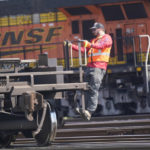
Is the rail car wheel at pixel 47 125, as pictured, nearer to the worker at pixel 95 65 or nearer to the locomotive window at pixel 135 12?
the worker at pixel 95 65

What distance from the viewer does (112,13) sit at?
1180cm

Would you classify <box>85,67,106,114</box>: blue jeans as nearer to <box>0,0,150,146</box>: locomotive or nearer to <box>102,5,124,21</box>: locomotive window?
<box>0,0,150,146</box>: locomotive

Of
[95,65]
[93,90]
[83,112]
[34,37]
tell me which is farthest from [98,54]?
[34,37]

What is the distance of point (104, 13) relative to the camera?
38.8ft

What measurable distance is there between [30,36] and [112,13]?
2494 millimetres

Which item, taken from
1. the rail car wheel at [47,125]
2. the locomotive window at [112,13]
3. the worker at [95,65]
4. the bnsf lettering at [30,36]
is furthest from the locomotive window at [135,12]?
the rail car wheel at [47,125]

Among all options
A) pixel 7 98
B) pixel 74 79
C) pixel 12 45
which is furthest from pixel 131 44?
pixel 7 98

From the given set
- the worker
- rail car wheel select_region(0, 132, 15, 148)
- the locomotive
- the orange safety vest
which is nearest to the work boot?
the worker

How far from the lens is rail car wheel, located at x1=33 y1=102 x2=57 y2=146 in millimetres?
5484

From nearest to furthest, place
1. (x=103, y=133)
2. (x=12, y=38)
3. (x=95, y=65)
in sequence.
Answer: (x=95, y=65), (x=103, y=133), (x=12, y=38)

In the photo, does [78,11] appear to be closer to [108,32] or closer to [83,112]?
[108,32]

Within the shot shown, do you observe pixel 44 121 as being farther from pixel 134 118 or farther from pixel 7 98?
pixel 134 118

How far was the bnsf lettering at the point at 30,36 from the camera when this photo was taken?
12.1 metres

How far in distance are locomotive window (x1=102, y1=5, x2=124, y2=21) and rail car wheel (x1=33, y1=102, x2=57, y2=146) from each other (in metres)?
6.54
